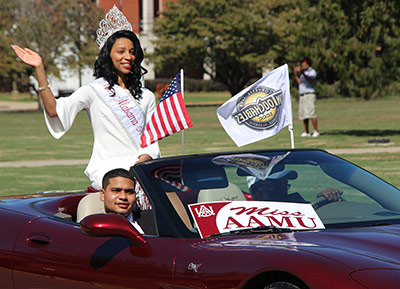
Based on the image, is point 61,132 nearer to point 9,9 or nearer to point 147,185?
point 147,185

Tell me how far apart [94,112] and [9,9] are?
45.7 metres

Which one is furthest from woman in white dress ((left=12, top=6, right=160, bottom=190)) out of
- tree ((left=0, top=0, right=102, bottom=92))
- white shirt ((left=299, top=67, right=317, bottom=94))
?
tree ((left=0, top=0, right=102, bottom=92))

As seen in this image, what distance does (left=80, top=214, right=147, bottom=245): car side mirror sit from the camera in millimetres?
4457

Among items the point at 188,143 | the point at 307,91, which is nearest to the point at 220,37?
the point at 307,91

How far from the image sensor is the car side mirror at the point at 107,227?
446cm

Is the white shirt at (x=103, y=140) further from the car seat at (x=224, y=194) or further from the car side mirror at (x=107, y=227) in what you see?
the car side mirror at (x=107, y=227)

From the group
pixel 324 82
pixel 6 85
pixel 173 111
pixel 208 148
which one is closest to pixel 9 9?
pixel 324 82

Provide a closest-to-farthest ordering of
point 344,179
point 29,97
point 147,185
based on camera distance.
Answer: point 147,185 < point 344,179 < point 29,97

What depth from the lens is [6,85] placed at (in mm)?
88812

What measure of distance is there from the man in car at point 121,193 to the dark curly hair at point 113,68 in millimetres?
1374

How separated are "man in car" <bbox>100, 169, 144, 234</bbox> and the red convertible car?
10 centimetres

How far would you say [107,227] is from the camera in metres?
4.46

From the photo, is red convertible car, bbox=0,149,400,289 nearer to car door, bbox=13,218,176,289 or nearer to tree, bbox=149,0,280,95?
car door, bbox=13,218,176,289

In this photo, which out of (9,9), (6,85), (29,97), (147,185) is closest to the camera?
(147,185)
